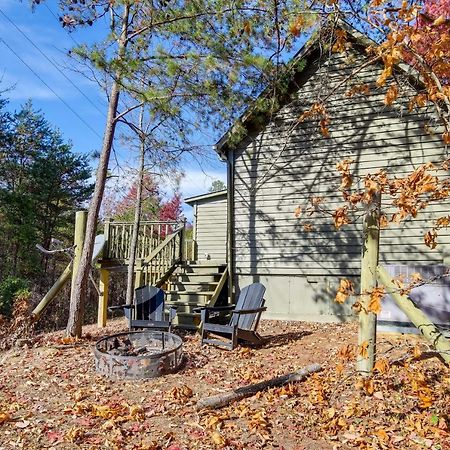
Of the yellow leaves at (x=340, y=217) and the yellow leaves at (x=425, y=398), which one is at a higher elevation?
the yellow leaves at (x=340, y=217)

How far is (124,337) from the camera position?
5.97 meters

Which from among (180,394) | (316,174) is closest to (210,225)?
(316,174)

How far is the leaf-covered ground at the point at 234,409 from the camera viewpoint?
323 centimetres

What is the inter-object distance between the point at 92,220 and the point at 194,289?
2.82 metres

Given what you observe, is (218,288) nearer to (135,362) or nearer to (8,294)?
(135,362)

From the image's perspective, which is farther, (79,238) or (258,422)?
(79,238)

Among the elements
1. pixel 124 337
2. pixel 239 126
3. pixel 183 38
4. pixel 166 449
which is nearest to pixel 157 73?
pixel 183 38

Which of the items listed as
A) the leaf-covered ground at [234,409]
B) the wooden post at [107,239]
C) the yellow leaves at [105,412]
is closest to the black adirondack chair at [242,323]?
the leaf-covered ground at [234,409]

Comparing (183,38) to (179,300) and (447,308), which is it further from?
(447,308)

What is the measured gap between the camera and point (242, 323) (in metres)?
6.53

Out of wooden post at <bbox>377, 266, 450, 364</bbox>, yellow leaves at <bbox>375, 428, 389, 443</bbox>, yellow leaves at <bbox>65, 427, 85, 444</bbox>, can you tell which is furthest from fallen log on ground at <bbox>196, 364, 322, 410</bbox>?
wooden post at <bbox>377, 266, 450, 364</bbox>

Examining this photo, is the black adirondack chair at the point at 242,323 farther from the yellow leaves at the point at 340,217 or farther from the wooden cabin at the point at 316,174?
the yellow leaves at the point at 340,217

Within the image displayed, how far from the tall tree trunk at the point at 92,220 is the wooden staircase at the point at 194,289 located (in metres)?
1.68

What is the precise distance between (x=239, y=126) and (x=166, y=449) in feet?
21.7
